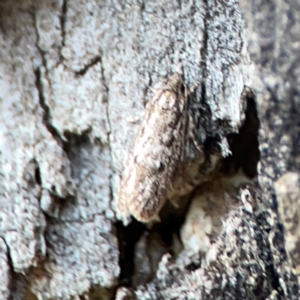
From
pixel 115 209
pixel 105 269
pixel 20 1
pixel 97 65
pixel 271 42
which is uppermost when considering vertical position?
pixel 20 1

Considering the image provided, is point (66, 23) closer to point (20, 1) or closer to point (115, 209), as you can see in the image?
point (20, 1)

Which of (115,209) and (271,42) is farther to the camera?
(115,209)

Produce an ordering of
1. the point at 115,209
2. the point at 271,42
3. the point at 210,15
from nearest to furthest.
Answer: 1. the point at 271,42
2. the point at 210,15
3. the point at 115,209

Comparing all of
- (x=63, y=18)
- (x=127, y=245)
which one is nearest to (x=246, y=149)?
(x=127, y=245)

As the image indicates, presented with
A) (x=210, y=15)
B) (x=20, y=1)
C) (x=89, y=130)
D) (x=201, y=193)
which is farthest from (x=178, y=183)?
(x=20, y=1)

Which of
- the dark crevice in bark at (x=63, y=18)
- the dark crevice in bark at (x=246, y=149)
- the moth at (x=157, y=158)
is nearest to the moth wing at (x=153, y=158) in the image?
the moth at (x=157, y=158)

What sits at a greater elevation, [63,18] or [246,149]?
[63,18]

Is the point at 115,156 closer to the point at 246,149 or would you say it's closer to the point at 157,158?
the point at 157,158
